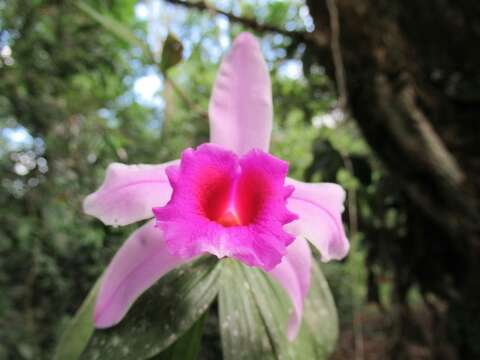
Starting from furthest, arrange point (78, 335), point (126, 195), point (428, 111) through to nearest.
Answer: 1. point (428, 111)
2. point (78, 335)
3. point (126, 195)

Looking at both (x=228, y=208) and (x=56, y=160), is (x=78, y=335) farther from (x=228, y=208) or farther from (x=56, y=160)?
(x=56, y=160)

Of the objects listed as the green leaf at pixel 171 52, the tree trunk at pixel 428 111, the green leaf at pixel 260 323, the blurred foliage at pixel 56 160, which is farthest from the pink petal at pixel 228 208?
the tree trunk at pixel 428 111

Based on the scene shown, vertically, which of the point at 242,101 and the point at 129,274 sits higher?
the point at 242,101

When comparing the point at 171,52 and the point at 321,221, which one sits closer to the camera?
the point at 321,221

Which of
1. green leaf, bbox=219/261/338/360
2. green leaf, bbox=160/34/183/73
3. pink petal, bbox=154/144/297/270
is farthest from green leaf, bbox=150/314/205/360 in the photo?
green leaf, bbox=160/34/183/73

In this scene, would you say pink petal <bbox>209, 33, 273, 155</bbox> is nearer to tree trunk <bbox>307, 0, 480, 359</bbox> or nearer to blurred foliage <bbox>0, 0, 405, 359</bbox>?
blurred foliage <bbox>0, 0, 405, 359</bbox>

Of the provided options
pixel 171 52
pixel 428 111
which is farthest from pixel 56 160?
pixel 428 111
